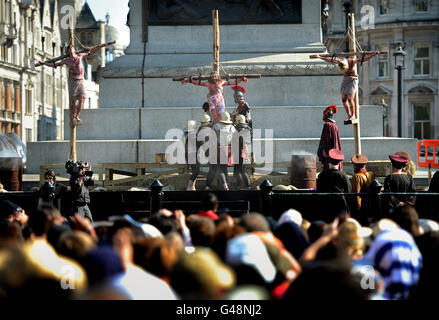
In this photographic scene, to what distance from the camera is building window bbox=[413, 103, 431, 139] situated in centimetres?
6047

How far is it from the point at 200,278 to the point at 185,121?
16690mm

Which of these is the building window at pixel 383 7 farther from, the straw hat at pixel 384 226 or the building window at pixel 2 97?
the straw hat at pixel 384 226

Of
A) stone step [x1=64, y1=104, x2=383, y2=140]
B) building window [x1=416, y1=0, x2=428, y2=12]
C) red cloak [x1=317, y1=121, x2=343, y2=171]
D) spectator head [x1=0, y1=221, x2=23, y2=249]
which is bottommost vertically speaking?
spectator head [x1=0, y1=221, x2=23, y2=249]

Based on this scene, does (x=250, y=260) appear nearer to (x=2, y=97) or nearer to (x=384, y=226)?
(x=384, y=226)

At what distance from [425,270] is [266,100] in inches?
638

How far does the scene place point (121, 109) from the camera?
2155 cm

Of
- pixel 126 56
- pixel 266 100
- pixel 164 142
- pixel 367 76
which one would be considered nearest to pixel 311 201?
pixel 164 142

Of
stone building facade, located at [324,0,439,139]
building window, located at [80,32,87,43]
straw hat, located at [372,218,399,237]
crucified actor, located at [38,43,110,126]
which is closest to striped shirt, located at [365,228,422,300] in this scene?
straw hat, located at [372,218,399,237]

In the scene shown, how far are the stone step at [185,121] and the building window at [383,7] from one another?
139 feet

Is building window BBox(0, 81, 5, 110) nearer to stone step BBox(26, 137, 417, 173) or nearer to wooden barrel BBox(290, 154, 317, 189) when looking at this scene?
stone step BBox(26, 137, 417, 173)

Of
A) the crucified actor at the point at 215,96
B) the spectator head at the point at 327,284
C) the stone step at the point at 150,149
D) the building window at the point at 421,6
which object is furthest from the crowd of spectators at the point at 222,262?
the building window at the point at 421,6

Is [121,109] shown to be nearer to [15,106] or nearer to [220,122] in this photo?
[220,122]

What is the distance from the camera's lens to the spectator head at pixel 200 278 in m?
4.79

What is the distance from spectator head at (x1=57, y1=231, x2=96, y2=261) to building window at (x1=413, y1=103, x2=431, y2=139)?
56668mm
